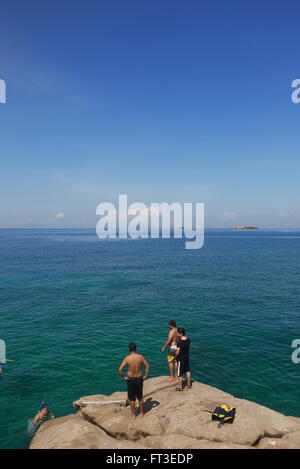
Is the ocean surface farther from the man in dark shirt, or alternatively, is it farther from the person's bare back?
the person's bare back

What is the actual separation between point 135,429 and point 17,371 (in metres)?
12.1

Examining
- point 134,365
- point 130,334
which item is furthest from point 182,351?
point 130,334

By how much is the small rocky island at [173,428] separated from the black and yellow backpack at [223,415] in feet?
0.53

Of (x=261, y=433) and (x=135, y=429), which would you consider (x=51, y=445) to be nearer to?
(x=135, y=429)

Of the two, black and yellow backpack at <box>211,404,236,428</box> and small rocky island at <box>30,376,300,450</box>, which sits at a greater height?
black and yellow backpack at <box>211,404,236,428</box>

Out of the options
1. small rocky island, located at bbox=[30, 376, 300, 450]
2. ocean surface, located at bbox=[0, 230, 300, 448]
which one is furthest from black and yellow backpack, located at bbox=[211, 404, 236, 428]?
ocean surface, located at bbox=[0, 230, 300, 448]

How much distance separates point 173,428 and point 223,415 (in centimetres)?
205

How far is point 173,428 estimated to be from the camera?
1038cm

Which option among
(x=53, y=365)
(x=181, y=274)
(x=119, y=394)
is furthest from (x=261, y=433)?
(x=181, y=274)

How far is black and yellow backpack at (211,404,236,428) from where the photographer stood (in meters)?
10.2

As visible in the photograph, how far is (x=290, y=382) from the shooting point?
17.4 meters

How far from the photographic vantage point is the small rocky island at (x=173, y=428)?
374 inches

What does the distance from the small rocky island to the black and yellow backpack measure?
0.16 metres

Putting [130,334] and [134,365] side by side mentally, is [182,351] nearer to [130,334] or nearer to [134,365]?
[134,365]
